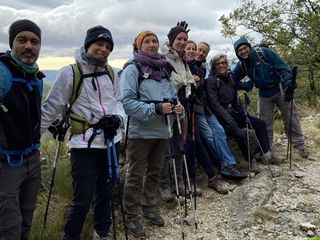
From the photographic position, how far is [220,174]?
24.2 feet

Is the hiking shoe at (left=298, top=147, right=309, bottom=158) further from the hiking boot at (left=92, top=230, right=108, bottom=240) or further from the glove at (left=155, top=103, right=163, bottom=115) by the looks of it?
the hiking boot at (left=92, top=230, right=108, bottom=240)

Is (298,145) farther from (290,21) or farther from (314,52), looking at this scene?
(290,21)

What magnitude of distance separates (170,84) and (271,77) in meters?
3.33

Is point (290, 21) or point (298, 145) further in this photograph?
point (290, 21)

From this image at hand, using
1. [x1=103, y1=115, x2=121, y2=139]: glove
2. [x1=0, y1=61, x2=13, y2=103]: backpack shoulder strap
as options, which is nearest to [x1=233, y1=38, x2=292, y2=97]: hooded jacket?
[x1=103, y1=115, x2=121, y2=139]: glove

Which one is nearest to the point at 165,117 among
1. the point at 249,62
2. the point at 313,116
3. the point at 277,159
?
the point at 249,62

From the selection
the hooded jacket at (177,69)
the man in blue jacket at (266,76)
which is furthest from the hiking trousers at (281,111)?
the hooded jacket at (177,69)

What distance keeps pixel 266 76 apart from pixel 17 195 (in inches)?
233

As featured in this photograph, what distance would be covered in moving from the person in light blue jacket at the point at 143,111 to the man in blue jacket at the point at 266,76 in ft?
9.75

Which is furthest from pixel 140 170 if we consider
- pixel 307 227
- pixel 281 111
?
pixel 281 111

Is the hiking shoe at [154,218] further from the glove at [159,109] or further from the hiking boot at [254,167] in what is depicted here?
the hiking boot at [254,167]

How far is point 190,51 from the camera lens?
6520mm

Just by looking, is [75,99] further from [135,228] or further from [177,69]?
[177,69]

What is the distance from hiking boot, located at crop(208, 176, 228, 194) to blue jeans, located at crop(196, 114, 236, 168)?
355mm
